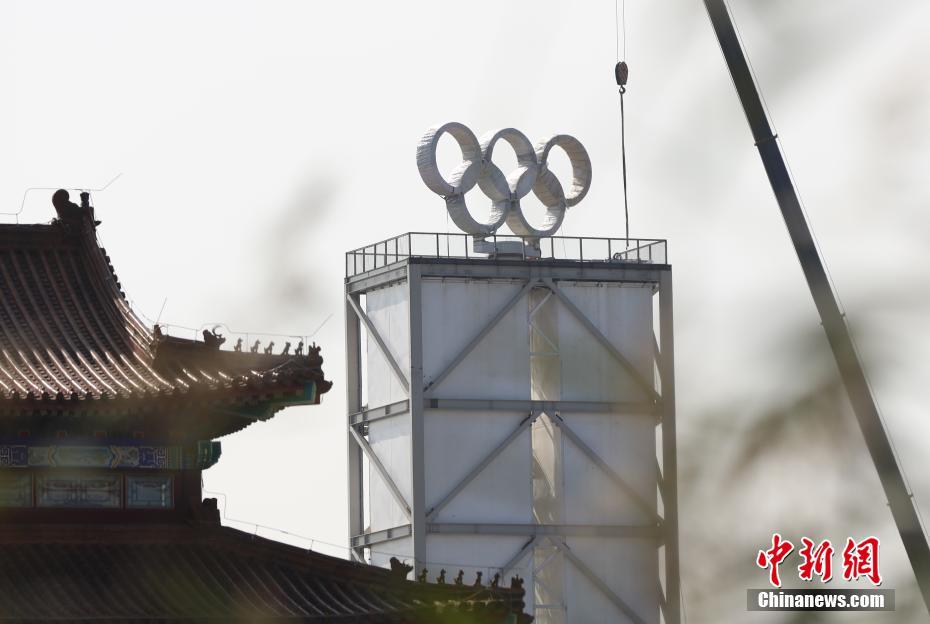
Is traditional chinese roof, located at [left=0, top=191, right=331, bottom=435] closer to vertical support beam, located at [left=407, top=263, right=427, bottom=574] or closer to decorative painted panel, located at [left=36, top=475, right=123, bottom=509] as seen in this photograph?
decorative painted panel, located at [left=36, top=475, right=123, bottom=509]

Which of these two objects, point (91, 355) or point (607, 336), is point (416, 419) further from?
point (91, 355)

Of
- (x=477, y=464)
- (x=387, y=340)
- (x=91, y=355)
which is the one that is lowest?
(x=91, y=355)

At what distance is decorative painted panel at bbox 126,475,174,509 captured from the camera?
34.5m

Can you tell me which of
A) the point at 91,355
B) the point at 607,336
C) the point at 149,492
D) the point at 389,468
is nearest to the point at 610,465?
the point at 607,336

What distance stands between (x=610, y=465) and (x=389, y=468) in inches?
463

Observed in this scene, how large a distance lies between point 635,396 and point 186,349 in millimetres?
72871

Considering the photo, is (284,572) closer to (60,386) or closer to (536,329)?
(60,386)

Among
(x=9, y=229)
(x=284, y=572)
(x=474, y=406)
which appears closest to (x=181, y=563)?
(x=284, y=572)

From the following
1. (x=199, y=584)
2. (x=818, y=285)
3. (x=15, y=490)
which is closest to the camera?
(x=818, y=285)

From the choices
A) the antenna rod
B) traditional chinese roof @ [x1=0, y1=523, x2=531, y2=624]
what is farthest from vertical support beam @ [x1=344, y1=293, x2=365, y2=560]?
the antenna rod

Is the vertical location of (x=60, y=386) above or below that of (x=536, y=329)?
below

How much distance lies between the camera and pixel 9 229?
3869 centimetres

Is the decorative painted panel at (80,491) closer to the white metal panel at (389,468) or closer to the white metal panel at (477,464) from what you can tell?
the white metal panel at (477,464)

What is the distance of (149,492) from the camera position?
1363 inches
